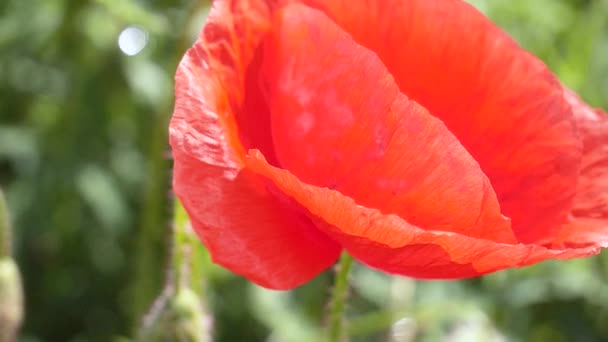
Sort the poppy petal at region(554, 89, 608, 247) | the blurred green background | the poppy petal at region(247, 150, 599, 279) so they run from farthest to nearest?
1. the blurred green background
2. the poppy petal at region(554, 89, 608, 247)
3. the poppy petal at region(247, 150, 599, 279)

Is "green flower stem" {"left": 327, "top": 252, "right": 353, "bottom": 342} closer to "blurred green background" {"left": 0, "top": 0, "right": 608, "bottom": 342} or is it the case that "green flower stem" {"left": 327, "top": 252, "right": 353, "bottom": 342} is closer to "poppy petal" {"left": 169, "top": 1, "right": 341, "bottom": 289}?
"poppy petal" {"left": 169, "top": 1, "right": 341, "bottom": 289}

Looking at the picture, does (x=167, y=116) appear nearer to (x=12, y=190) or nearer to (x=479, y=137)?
(x=479, y=137)

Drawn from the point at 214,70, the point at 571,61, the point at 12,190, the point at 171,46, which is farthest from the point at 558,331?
the point at 214,70

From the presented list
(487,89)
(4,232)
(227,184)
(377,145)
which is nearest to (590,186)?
(487,89)

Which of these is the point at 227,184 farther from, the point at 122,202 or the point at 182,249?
the point at 122,202

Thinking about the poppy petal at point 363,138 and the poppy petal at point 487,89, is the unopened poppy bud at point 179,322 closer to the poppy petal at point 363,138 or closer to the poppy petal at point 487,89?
the poppy petal at point 363,138

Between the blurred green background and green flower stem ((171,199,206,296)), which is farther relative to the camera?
the blurred green background

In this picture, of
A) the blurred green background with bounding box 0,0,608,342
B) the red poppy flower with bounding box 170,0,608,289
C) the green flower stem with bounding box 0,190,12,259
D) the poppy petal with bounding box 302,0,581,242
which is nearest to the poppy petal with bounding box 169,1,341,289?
the red poppy flower with bounding box 170,0,608,289

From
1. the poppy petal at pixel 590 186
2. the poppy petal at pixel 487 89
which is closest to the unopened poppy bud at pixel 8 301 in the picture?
the poppy petal at pixel 487 89
